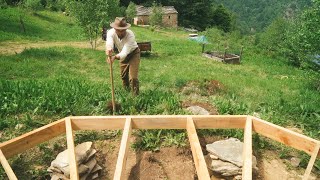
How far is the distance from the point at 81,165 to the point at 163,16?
2519 inches

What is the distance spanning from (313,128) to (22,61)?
14566mm

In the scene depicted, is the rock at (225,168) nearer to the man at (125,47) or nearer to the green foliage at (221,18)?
the man at (125,47)

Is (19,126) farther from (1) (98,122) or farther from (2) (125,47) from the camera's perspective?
(2) (125,47)

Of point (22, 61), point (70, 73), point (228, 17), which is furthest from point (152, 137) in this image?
point (228, 17)

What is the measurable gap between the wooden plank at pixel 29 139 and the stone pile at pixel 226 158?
295 centimetres

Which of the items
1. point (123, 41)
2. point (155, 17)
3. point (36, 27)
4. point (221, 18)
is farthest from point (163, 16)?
point (123, 41)

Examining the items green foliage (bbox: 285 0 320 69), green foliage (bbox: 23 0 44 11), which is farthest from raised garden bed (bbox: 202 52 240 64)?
green foliage (bbox: 23 0 44 11)

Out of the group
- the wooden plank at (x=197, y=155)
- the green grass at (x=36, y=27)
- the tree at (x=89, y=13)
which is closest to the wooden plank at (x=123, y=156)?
the wooden plank at (x=197, y=155)

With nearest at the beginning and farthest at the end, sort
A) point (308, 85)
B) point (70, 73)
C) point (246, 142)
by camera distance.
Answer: point (246, 142) → point (70, 73) → point (308, 85)

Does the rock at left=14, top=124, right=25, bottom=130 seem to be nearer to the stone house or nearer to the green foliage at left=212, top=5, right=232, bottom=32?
the stone house

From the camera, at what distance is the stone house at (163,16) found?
211ft

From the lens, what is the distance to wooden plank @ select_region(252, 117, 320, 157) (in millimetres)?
5539

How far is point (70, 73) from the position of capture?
1527cm

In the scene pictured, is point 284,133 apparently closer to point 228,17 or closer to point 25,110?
point 25,110
